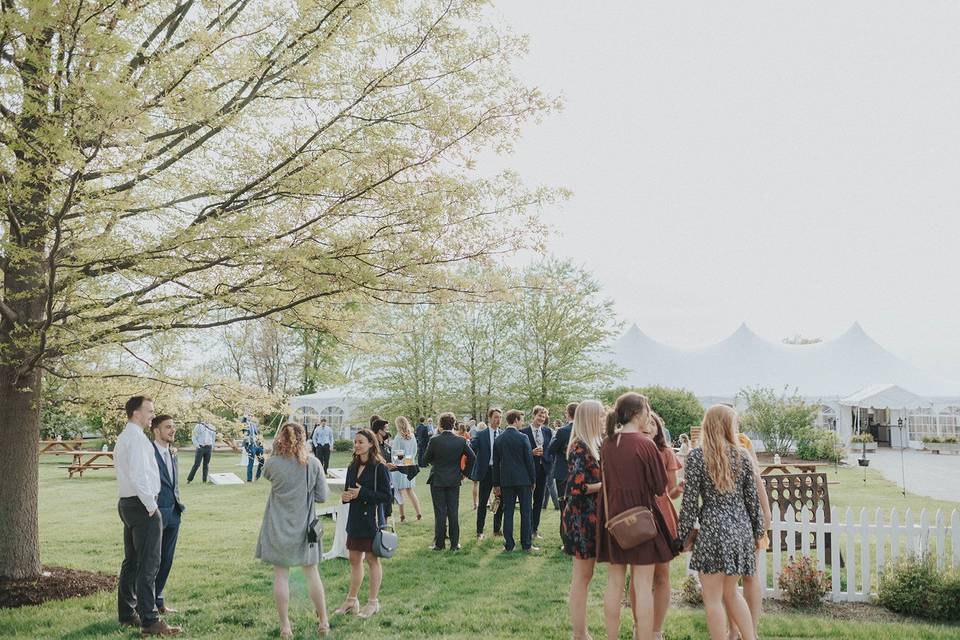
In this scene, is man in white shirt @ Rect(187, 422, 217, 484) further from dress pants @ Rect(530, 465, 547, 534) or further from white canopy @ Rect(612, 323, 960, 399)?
white canopy @ Rect(612, 323, 960, 399)

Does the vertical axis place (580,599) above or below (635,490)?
below

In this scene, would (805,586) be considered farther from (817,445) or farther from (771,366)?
(771,366)

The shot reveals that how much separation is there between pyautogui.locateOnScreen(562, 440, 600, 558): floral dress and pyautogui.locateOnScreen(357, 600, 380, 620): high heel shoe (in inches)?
78.5

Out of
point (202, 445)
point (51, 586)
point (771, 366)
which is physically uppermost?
point (771, 366)

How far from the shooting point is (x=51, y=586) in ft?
25.2

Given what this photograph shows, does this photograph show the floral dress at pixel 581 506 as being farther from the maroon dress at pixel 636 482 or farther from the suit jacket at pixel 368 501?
the suit jacket at pixel 368 501

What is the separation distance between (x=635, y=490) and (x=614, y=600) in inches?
34.8

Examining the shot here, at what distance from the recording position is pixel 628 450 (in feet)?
17.9

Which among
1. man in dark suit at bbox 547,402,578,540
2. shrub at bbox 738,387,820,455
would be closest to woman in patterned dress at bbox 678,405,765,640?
man in dark suit at bbox 547,402,578,540

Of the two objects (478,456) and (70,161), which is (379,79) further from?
(478,456)

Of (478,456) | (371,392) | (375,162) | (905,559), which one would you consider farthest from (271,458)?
(371,392)

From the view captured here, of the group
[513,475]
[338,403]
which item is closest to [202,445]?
[513,475]

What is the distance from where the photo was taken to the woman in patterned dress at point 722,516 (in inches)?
207

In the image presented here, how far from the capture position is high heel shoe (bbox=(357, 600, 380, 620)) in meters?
6.82
